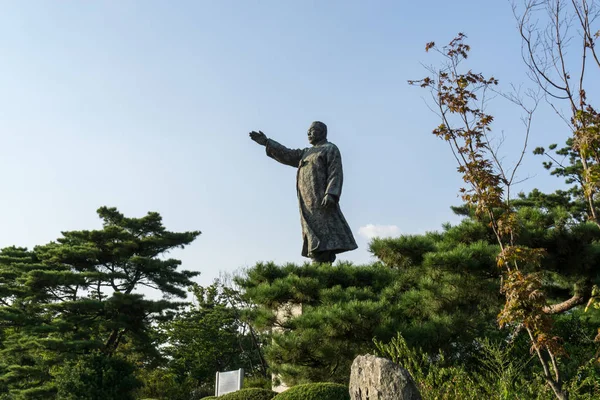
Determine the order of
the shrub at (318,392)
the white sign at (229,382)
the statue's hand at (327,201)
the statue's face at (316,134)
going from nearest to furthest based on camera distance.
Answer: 1. the shrub at (318,392)
2. the white sign at (229,382)
3. the statue's hand at (327,201)
4. the statue's face at (316,134)

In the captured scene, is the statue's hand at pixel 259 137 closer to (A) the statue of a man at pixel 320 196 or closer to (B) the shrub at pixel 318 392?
(A) the statue of a man at pixel 320 196

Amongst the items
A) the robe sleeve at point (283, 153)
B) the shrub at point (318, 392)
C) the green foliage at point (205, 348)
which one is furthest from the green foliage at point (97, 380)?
the shrub at point (318, 392)

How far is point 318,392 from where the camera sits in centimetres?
560

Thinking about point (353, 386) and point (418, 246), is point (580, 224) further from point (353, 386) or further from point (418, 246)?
point (353, 386)

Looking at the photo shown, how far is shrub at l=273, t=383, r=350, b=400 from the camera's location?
5555 millimetres

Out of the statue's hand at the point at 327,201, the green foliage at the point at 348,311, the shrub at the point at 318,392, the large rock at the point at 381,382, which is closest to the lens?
the large rock at the point at 381,382

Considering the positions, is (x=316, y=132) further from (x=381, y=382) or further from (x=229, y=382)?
(x=381, y=382)

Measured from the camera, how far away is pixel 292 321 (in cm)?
634

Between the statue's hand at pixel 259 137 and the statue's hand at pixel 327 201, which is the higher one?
the statue's hand at pixel 259 137

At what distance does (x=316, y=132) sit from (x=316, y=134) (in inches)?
1.1

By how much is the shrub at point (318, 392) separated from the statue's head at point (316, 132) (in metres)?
3.77

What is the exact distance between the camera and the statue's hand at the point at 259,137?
8.61 m

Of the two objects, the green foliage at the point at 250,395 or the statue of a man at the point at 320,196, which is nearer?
the green foliage at the point at 250,395

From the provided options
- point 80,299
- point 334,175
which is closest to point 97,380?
point 80,299
